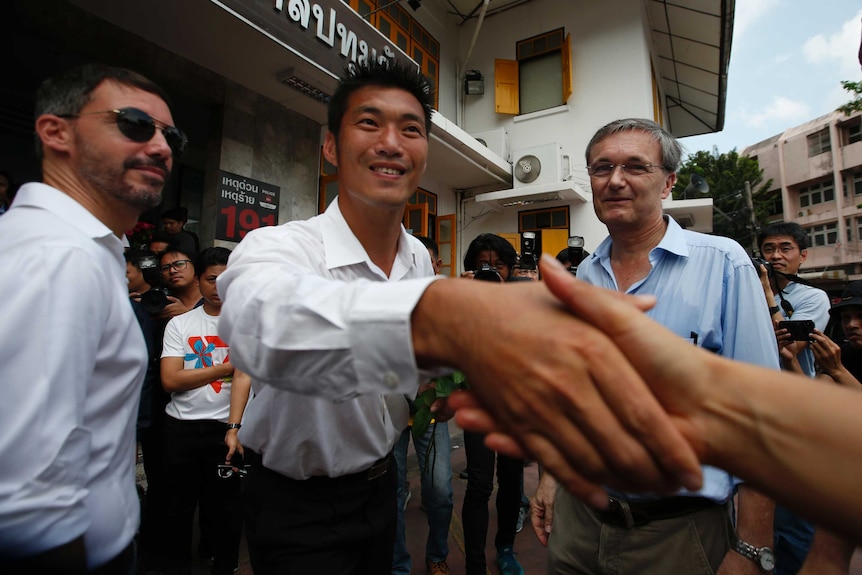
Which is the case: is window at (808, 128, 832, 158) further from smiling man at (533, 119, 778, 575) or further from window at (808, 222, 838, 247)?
smiling man at (533, 119, 778, 575)

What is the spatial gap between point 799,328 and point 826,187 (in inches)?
1370

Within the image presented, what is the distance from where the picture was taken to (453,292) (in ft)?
2.57

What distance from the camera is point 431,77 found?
10.7 meters

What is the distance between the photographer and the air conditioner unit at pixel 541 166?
10.2 meters

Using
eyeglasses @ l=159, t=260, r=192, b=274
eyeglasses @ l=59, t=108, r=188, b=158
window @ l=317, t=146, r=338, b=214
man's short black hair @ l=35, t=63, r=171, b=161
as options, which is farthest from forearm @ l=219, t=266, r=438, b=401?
window @ l=317, t=146, r=338, b=214

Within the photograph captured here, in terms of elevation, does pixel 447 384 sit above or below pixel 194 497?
above

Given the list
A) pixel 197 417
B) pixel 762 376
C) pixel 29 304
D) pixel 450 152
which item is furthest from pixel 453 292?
pixel 450 152

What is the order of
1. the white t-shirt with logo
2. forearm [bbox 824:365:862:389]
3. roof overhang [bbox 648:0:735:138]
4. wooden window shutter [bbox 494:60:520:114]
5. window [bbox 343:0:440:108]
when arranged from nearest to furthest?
forearm [bbox 824:365:862:389] < the white t-shirt with logo < window [bbox 343:0:440:108] < roof overhang [bbox 648:0:735:138] < wooden window shutter [bbox 494:60:520:114]

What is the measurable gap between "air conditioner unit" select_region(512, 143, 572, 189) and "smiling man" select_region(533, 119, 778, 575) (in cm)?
866

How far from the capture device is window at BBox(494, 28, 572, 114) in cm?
1119

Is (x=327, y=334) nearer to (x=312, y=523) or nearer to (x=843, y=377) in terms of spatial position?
(x=312, y=523)

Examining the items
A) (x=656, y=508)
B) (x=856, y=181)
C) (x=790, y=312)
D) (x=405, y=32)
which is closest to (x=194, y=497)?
(x=656, y=508)

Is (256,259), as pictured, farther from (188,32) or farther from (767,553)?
(188,32)

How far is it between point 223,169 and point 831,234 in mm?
35272
